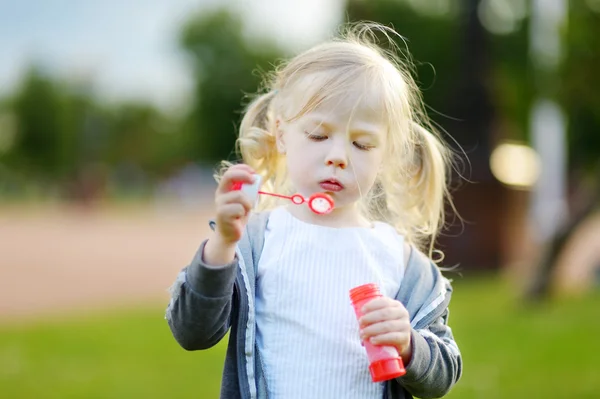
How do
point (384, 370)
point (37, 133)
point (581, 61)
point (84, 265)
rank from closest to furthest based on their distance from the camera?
point (384, 370)
point (581, 61)
point (84, 265)
point (37, 133)

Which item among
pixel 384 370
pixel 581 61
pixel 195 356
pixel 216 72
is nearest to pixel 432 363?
pixel 384 370

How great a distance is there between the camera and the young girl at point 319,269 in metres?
2.10

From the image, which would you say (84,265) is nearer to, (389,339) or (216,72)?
(389,339)

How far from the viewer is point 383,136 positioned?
2.28 metres

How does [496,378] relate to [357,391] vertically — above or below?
above

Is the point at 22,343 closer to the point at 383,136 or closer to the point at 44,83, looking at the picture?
the point at 383,136

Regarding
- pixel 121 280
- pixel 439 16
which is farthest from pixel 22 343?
pixel 439 16

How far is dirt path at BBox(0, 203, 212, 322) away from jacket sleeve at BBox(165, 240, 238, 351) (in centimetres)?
801

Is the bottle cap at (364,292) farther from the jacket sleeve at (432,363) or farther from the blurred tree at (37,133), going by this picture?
the blurred tree at (37,133)

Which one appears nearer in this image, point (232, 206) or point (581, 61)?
point (232, 206)

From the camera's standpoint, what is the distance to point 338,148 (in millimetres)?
2176

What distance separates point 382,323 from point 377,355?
7 cm

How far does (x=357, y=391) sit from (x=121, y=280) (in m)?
11.4

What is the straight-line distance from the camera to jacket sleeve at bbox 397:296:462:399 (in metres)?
2.12
